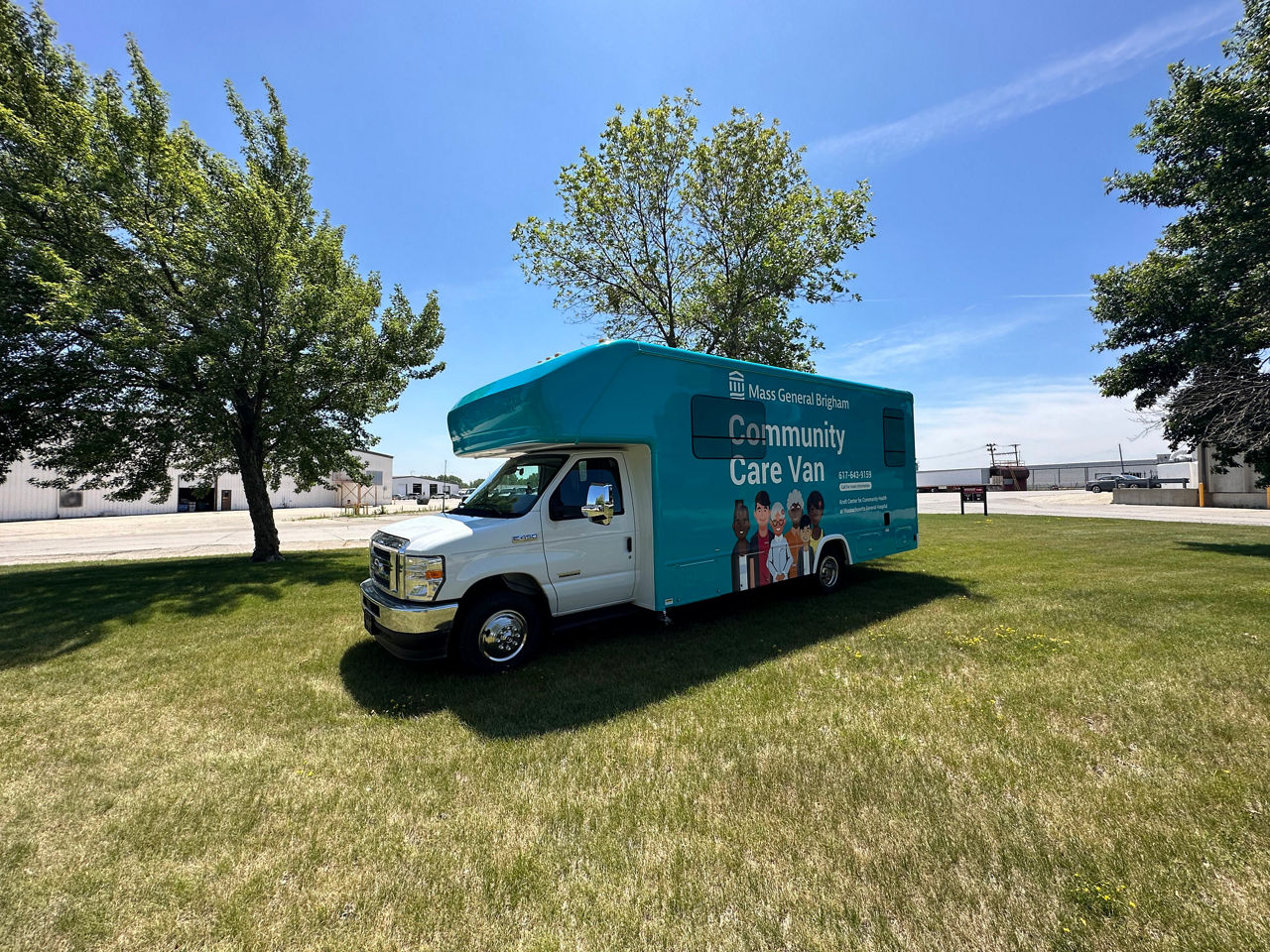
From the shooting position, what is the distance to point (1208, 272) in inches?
478

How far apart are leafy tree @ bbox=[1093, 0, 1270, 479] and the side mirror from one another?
44.8 ft

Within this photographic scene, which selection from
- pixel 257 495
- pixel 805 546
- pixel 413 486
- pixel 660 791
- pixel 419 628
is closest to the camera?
pixel 660 791

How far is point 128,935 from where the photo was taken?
219 centimetres

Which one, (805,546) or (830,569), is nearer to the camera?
(805,546)

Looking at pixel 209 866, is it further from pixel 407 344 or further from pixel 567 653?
pixel 407 344

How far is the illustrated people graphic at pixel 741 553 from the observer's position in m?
6.53

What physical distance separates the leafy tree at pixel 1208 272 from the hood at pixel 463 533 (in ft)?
48.3

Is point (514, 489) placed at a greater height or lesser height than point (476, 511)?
greater

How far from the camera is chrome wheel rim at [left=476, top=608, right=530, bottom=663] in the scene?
16.9 ft

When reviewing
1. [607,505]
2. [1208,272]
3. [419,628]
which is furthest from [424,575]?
[1208,272]

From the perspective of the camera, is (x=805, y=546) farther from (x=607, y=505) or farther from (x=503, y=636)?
(x=503, y=636)

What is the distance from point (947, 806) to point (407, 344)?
599 inches

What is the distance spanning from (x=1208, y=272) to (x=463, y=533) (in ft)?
59.8

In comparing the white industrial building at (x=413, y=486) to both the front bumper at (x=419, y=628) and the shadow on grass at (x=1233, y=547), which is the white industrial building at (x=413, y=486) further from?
the shadow on grass at (x=1233, y=547)
